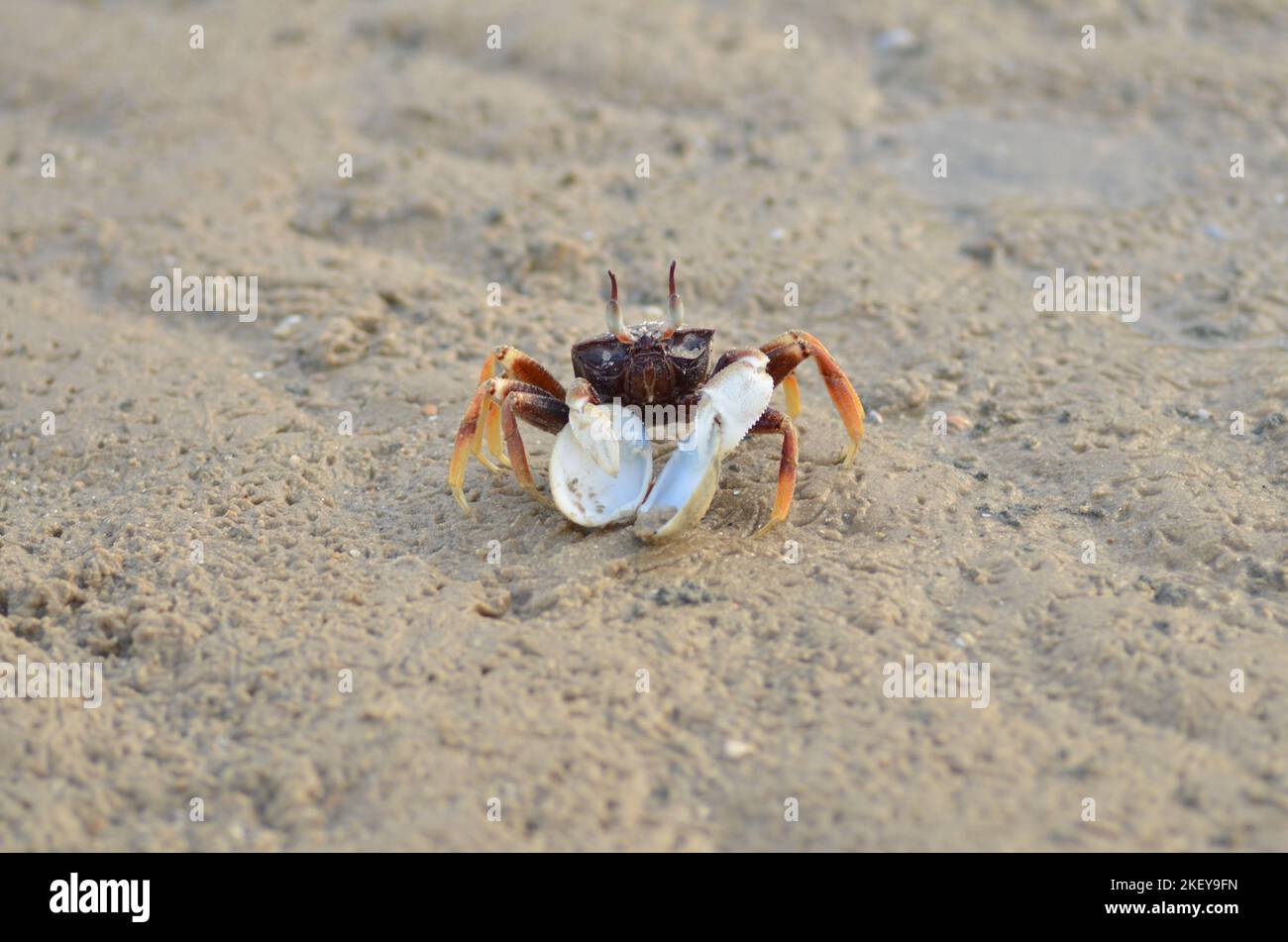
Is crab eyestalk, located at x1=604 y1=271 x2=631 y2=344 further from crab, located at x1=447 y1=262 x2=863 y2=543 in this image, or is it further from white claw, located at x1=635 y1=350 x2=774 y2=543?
white claw, located at x1=635 y1=350 x2=774 y2=543

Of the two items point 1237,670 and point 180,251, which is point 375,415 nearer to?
point 180,251

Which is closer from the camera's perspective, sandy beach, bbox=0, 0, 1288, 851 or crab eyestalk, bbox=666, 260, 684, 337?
sandy beach, bbox=0, 0, 1288, 851

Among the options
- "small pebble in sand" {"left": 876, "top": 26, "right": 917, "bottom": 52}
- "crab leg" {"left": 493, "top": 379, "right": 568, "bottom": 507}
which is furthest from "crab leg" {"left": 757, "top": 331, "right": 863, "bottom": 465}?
"small pebble in sand" {"left": 876, "top": 26, "right": 917, "bottom": 52}

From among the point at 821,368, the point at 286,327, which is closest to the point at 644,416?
the point at 821,368

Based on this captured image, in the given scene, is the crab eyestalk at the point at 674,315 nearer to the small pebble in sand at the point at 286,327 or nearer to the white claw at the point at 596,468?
the white claw at the point at 596,468

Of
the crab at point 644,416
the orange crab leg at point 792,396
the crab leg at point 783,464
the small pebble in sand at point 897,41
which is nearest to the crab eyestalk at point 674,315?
the crab at point 644,416

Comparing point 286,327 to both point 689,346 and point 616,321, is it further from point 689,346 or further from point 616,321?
point 689,346
